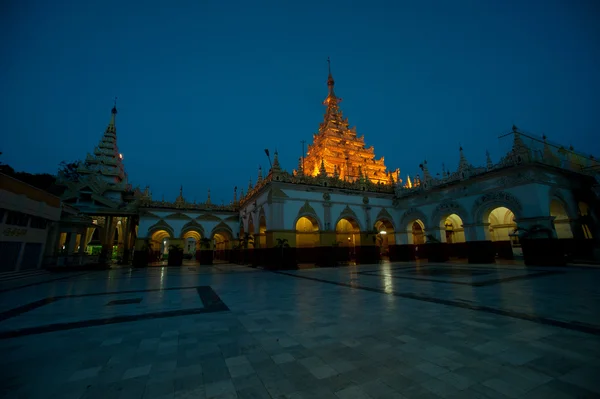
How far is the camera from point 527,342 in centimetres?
353

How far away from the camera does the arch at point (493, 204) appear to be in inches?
595

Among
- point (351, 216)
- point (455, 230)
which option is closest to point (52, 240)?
point (351, 216)

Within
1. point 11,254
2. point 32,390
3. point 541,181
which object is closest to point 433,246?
point 541,181

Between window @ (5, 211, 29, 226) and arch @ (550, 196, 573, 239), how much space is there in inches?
1240

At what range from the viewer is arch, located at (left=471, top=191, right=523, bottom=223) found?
15.1m

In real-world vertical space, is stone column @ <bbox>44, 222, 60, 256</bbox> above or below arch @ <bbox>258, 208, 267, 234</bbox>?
below

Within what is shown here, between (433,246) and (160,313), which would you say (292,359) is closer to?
(160,313)

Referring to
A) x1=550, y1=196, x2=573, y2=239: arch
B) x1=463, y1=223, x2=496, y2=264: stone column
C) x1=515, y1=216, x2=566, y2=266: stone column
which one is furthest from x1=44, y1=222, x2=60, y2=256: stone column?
x1=550, y1=196, x2=573, y2=239: arch

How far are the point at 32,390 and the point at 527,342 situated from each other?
234 inches

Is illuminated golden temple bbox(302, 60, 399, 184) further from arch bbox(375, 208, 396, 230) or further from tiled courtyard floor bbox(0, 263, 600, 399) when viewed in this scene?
tiled courtyard floor bbox(0, 263, 600, 399)

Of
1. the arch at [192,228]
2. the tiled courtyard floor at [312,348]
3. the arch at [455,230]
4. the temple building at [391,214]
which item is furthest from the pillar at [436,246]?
the arch at [192,228]

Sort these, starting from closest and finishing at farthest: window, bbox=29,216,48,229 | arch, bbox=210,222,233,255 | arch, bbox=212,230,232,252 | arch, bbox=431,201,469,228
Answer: window, bbox=29,216,48,229, arch, bbox=431,201,469,228, arch, bbox=210,222,233,255, arch, bbox=212,230,232,252

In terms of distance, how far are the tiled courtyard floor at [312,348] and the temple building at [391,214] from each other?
37.0 ft

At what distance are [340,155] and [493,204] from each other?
18.3 m
